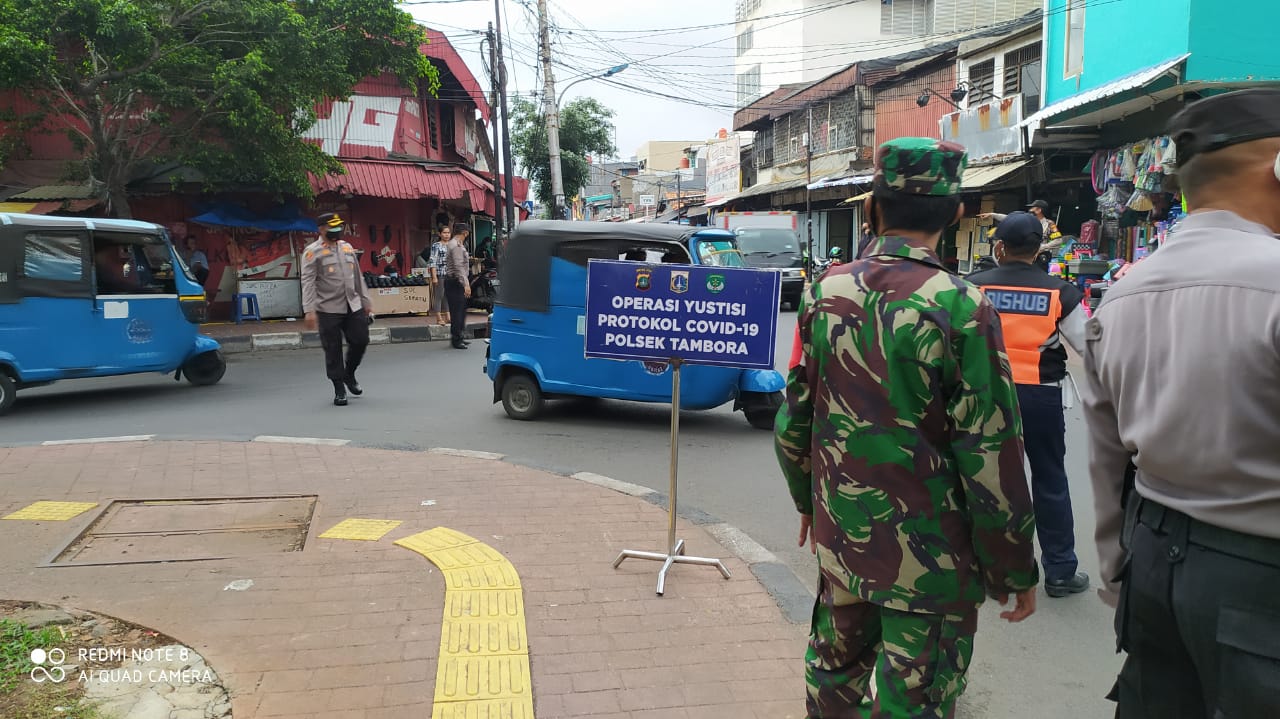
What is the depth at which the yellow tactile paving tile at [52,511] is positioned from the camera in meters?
5.08

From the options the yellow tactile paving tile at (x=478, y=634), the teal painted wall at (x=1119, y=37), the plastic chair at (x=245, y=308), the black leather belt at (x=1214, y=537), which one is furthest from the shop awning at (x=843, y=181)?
the black leather belt at (x=1214, y=537)

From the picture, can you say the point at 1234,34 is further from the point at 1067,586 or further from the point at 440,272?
the point at 440,272

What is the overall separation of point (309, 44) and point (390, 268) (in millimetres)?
6853

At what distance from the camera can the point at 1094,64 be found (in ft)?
50.5

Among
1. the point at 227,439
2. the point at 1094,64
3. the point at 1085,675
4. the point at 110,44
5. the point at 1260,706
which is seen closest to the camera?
the point at 1260,706

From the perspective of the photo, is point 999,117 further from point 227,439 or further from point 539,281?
point 227,439

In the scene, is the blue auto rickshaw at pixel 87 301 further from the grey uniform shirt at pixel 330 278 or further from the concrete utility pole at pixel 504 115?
the concrete utility pole at pixel 504 115

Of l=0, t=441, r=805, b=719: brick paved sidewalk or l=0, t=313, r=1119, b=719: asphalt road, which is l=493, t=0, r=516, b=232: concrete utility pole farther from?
l=0, t=441, r=805, b=719: brick paved sidewalk

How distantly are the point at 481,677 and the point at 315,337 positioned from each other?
12993 millimetres

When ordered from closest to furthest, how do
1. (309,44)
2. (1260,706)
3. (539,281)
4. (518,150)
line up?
(1260,706) → (539,281) → (309,44) → (518,150)

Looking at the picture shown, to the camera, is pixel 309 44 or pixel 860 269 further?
pixel 309 44

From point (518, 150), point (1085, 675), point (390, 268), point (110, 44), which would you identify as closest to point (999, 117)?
point (390, 268)

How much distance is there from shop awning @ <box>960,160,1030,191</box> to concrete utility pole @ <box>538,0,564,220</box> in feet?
32.2

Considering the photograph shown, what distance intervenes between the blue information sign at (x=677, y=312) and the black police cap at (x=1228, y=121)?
9.60 feet
